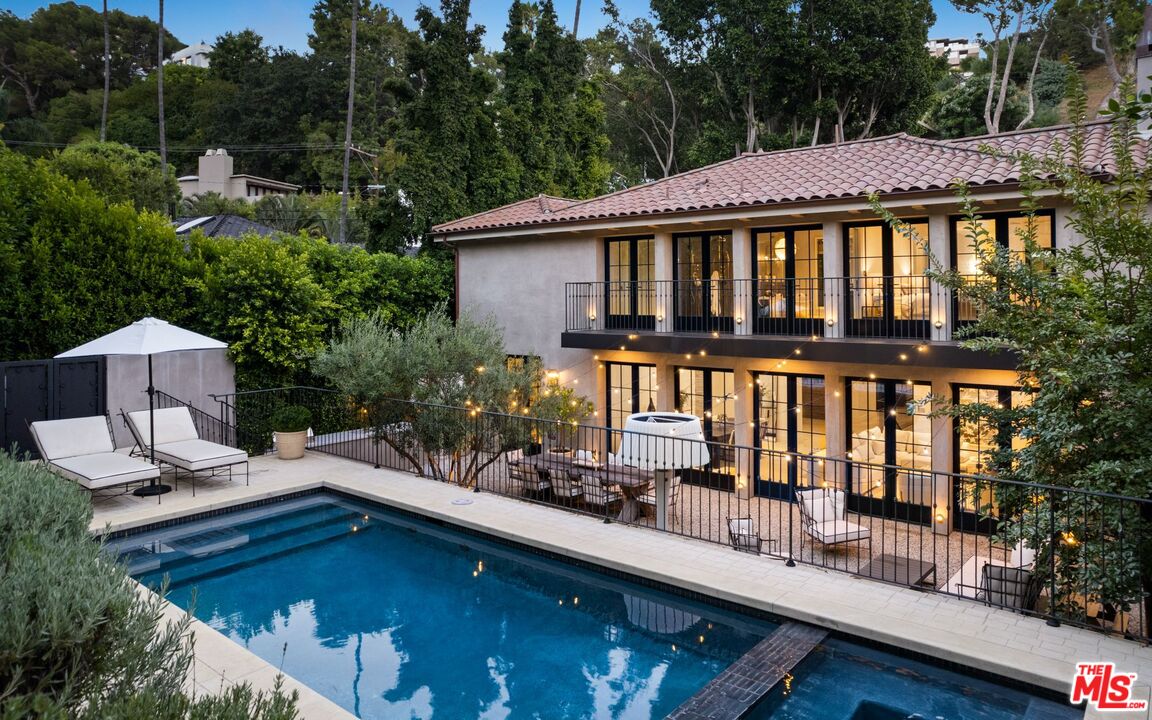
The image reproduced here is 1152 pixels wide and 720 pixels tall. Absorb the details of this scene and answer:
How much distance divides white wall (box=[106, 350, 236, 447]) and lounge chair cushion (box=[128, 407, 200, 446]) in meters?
1.25

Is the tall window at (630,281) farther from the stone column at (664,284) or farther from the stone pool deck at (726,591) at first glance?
the stone pool deck at (726,591)

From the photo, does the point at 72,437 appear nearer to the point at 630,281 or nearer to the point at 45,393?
the point at 45,393

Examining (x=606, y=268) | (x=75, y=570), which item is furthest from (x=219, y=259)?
(x=75, y=570)

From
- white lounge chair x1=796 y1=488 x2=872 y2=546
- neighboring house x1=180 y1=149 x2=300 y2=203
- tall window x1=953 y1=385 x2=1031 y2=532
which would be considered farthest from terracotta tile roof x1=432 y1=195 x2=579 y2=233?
neighboring house x1=180 y1=149 x2=300 y2=203

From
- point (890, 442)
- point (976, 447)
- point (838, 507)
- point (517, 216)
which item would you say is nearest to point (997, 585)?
point (838, 507)

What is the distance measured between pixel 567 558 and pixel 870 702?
4043 millimetres

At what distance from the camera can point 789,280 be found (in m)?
13.8

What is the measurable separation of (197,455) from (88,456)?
1.65 m

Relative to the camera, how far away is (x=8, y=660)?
326 cm

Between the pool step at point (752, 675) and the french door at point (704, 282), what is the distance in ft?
26.3

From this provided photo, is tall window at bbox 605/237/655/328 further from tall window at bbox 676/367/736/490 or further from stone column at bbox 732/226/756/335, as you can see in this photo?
stone column at bbox 732/226/756/335

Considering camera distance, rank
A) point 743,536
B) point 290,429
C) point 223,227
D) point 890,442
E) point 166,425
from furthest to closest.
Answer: point 223,227
point 290,429
point 166,425
point 890,442
point 743,536

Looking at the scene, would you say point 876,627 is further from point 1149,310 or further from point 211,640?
point 211,640

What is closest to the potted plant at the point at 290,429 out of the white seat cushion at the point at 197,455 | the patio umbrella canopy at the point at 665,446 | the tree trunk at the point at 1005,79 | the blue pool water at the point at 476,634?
the white seat cushion at the point at 197,455
